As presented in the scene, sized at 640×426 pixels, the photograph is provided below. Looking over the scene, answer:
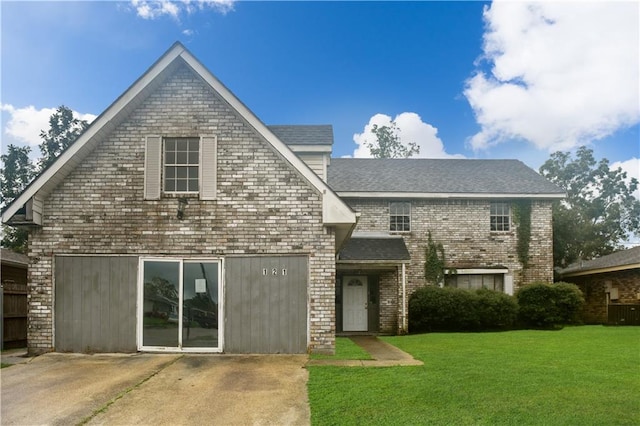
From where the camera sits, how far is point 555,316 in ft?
69.4

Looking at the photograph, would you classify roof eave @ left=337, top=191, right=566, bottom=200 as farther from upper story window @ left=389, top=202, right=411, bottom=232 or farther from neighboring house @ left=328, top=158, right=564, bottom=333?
upper story window @ left=389, top=202, right=411, bottom=232

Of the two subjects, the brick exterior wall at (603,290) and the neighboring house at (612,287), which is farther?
the brick exterior wall at (603,290)

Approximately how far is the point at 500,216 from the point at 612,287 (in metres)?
6.60

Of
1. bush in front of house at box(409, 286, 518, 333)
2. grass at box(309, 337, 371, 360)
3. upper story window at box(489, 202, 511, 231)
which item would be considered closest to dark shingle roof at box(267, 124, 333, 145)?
grass at box(309, 337, 371, 360)

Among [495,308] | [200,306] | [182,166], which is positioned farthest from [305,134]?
[495,308]

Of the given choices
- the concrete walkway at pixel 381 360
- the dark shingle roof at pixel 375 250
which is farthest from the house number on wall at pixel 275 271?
the dark shingle roof at pixel 375 250

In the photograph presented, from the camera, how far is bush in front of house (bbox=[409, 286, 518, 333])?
67.4 ft

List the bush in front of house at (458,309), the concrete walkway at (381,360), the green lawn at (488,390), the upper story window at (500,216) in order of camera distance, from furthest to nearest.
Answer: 1. the upper story window at (500,216)
2. the bush in front of house at (458,309)
3. the concrete walkway at (381,360)
4. the green lawn at (488,390)

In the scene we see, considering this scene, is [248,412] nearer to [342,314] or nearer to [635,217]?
[342,314]

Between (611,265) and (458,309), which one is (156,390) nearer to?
(458,309)

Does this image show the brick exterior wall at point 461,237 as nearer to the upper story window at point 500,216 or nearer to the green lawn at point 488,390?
the upper story window at point 500,216

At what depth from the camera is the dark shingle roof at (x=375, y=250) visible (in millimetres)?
19797

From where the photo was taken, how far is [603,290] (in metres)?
25.8

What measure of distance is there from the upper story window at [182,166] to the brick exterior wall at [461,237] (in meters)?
Result: 11.6
